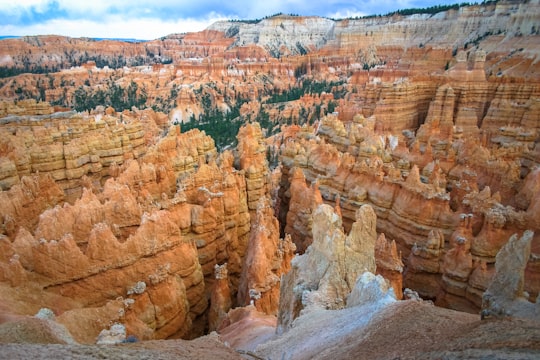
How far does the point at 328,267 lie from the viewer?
7211mm

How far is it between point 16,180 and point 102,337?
11.3 m

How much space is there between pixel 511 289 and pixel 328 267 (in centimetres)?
326

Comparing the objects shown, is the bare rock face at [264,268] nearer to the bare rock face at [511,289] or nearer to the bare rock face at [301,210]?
the bare rock face at [301,210]

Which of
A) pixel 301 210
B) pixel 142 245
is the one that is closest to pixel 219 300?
pixel 142 245

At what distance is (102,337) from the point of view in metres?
6.38

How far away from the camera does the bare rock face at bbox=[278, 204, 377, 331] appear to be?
6808mm

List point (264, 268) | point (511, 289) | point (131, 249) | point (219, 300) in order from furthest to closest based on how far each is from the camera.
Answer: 1. point (219, 300)
2. point (264, 268)
3. point (131, 249)
4. point (511, 289)

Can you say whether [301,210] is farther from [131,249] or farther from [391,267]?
[131,249]

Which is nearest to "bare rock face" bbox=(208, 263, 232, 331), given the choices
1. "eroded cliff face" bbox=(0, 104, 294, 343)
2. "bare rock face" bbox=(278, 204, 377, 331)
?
"eroded cliff face" bbox=(0, 104, 294, 343)

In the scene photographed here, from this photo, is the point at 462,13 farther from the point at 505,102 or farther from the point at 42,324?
the point at 42,324

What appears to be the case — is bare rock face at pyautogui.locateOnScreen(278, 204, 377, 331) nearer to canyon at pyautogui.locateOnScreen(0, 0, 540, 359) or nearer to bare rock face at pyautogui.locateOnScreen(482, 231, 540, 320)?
canyon at pyautogui.locateOnScreen(0, 0, 540, 359)

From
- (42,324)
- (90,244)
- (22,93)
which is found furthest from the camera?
(22,93)

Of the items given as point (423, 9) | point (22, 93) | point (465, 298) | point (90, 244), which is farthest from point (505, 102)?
point (423, 9)

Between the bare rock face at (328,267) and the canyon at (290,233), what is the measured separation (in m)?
0.04
